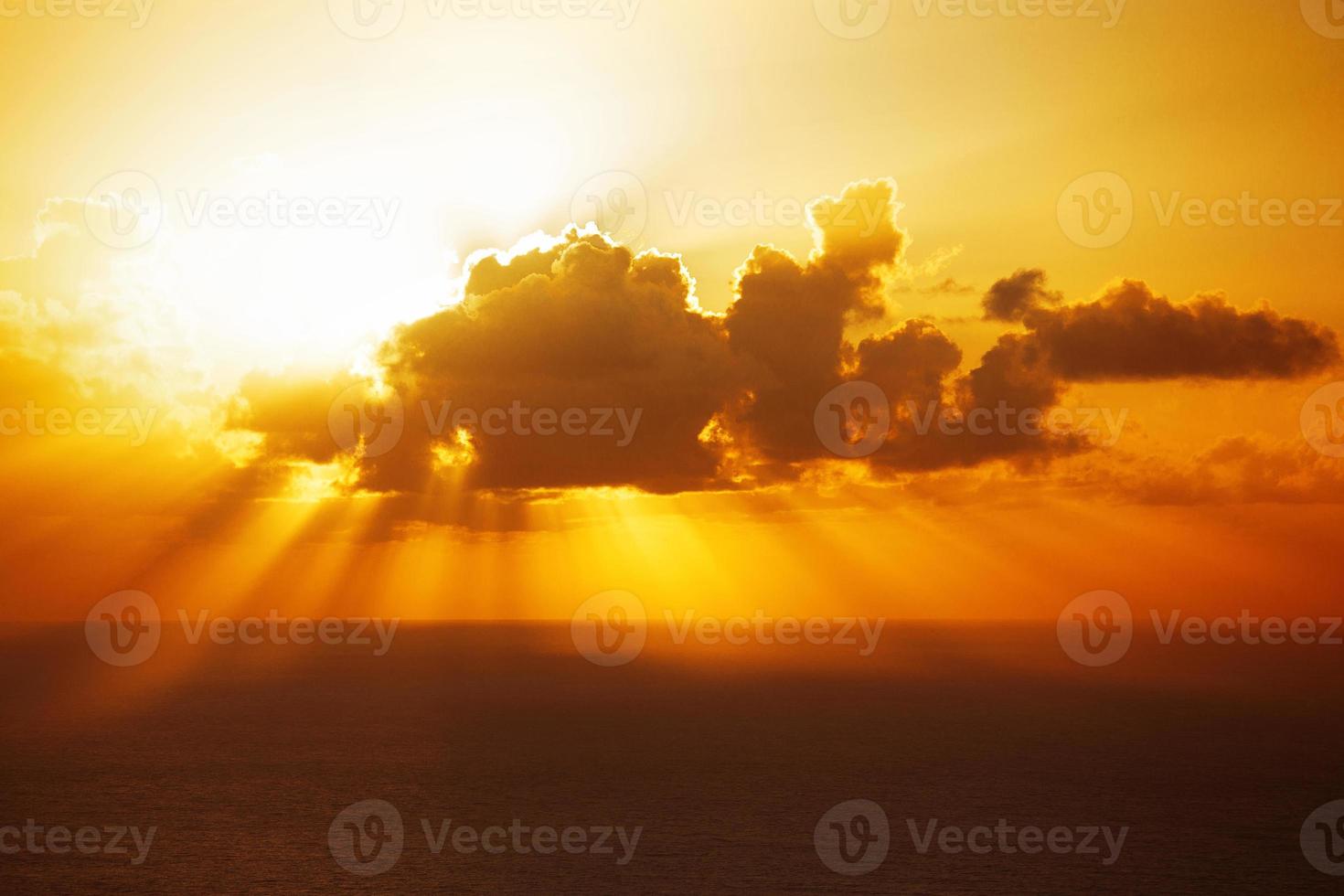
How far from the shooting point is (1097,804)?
11238 centimetres

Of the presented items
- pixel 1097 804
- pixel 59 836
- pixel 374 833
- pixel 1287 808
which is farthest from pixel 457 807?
pixel 1287 808

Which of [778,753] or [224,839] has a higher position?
[778,753]

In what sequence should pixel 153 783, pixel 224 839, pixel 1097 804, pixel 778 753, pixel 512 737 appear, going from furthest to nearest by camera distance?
pixel 512 737, pixel 778 753, pixel 153 783, pixel 1097 804, pixel 224 839

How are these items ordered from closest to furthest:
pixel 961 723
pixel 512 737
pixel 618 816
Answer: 1. pixel 618 816
2. pixel 512 737
3. pixel 961 723

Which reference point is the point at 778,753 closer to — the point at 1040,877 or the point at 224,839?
the point at 1040,877

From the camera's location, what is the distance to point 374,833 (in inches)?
3780

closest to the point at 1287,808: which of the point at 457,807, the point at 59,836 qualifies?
the point at 457,807

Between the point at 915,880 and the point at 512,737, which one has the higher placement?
the point at 512,737

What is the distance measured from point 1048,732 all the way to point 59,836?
14469cm

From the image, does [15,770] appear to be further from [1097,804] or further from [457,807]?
[1097,804]

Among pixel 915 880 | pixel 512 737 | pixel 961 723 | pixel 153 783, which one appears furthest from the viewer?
pixel 961 723

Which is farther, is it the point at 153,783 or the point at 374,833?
the point at 153,783

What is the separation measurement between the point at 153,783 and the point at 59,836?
29.8 meters

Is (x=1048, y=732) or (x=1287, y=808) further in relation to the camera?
(x=1048, y=732)
